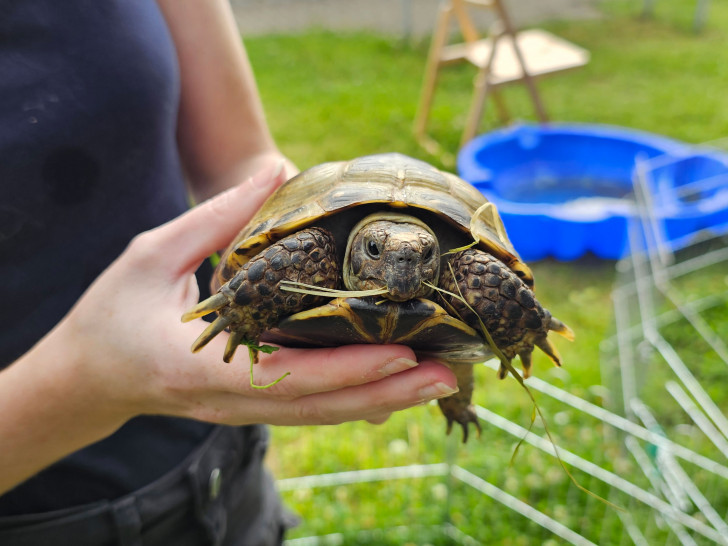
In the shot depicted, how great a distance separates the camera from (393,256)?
1.03m

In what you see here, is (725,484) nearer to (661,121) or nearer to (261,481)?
(261,481)

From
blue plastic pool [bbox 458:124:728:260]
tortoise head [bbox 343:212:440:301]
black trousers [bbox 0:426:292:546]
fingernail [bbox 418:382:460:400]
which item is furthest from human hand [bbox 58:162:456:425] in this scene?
blue plastic pool [bbox 458:124:728:260]

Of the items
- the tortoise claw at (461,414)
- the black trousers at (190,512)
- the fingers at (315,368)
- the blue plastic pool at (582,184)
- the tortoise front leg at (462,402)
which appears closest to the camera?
the fingers at (315,368)

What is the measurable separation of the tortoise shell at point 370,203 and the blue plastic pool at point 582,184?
2441 millimetres

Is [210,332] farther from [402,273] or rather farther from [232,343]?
[402,273]

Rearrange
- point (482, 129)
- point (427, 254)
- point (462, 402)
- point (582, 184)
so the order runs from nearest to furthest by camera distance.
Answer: point (427, 254)
point (462, 402)
point (582, 184)
point (482, 129)

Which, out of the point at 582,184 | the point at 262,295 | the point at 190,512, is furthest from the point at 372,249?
the point at 582,184

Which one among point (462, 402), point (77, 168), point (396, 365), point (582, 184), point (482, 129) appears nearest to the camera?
point (396, 365)

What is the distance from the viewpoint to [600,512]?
7.91 ft

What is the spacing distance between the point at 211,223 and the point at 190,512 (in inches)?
25.6

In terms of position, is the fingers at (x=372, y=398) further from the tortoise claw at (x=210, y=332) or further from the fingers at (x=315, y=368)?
the tortoise claw at (x=210, y=332)

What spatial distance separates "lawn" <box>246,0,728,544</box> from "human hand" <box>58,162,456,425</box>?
1282 mm

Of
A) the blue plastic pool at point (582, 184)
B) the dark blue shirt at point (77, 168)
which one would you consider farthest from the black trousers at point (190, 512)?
the blue plastic pool at point (582, 184)

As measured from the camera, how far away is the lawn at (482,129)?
97.9 inches
